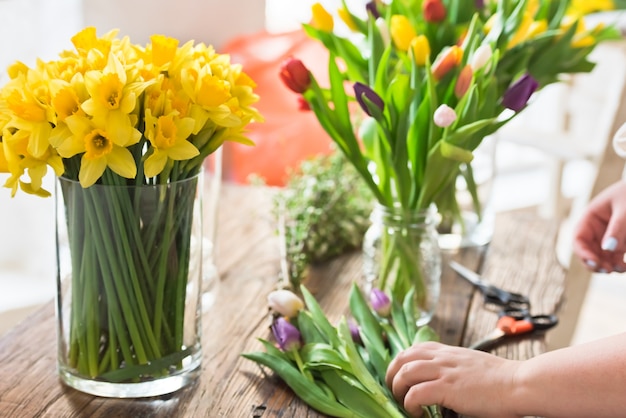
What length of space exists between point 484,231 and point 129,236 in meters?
0.81


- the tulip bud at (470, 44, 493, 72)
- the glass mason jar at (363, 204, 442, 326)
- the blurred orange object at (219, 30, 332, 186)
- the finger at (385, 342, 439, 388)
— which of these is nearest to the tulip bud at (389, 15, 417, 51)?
the tulip bud at (470, 44, 493, 72)

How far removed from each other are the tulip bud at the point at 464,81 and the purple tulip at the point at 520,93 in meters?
0.05

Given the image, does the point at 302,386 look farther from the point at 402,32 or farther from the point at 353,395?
the point at 402,32

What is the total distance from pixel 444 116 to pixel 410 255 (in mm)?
245

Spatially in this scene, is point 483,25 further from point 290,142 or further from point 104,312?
point 290,142

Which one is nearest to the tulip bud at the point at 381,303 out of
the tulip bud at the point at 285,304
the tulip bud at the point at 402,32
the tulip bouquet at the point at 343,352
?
the tulip bouquet at the point at 343,352

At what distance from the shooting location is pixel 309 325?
980mm

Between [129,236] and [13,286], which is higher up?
[129,236]

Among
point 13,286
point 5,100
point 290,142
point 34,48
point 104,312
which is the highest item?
point 5,100

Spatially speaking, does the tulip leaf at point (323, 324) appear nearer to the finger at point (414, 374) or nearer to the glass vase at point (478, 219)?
the finger at point (414, 374)

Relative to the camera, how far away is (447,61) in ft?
3.46

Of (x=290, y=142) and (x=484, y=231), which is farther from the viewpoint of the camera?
(x=290, y=142)

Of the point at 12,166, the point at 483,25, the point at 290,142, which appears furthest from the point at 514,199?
the point at 12,166

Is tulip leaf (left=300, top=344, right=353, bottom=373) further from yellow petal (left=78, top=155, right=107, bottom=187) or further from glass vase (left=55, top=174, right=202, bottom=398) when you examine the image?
yellow petal (left=78, top=155, right=107, bottom=187)
